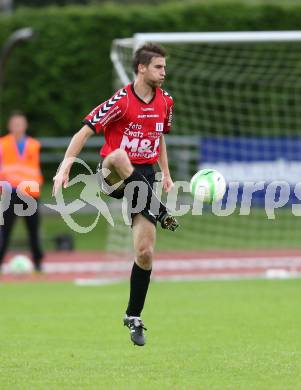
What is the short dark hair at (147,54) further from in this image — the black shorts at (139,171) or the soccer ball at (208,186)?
the soccer ball at (208,186)

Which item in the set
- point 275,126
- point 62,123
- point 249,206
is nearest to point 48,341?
point 249,206

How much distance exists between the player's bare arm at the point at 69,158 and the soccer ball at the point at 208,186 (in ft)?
3.42

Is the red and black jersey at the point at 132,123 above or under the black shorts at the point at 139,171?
above

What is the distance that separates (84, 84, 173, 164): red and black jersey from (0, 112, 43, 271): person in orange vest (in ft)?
25.2

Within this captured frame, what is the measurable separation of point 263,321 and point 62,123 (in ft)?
44.9

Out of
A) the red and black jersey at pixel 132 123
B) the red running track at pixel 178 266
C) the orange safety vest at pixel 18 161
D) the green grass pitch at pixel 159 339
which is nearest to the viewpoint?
the green grass pitch at pixel 159 339

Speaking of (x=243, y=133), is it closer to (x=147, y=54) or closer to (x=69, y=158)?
(x=147, y=54)

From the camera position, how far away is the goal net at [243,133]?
68.3 feet

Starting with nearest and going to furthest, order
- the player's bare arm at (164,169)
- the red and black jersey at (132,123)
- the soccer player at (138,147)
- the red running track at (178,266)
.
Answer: the soccer player at (138,147), the red and black jersey at (132,123), the player's bare arm at (164,169), the red running track at (178,266)

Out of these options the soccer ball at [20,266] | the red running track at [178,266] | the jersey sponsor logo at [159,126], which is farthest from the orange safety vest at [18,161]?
the jersey sponsor logo at [159,126]

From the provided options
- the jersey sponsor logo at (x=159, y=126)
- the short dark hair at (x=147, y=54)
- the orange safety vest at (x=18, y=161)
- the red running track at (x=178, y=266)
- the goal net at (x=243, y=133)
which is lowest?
the jersey sponsor logo at (x=159, y=126)

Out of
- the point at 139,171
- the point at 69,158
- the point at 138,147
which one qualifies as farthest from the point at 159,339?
the point at 69,158

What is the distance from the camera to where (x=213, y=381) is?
25.1 ft

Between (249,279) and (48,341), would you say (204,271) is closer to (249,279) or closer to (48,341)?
(249,279)
